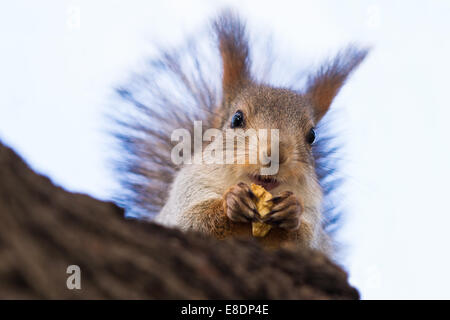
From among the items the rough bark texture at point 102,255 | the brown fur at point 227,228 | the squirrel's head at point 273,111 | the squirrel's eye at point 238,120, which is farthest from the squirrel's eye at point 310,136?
the rough bark texture at point 102,255

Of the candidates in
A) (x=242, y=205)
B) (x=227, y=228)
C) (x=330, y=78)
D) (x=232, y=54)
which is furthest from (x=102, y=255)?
(x=330, y=78)

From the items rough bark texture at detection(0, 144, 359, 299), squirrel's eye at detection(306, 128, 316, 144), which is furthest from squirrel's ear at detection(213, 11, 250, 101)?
rough bark texture at detection(0, 144, 359, 299)

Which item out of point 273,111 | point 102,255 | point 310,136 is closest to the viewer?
point 102,255

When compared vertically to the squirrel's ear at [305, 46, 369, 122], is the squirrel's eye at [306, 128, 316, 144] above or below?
below

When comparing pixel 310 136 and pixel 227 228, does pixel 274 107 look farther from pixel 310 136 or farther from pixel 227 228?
pixel 227 228

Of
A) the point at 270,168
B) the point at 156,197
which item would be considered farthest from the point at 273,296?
the point at 156,197

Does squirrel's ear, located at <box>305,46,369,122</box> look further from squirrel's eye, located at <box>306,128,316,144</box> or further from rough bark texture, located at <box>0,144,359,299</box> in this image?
rough bark texture, located at <box>0,144,359,299</box>
